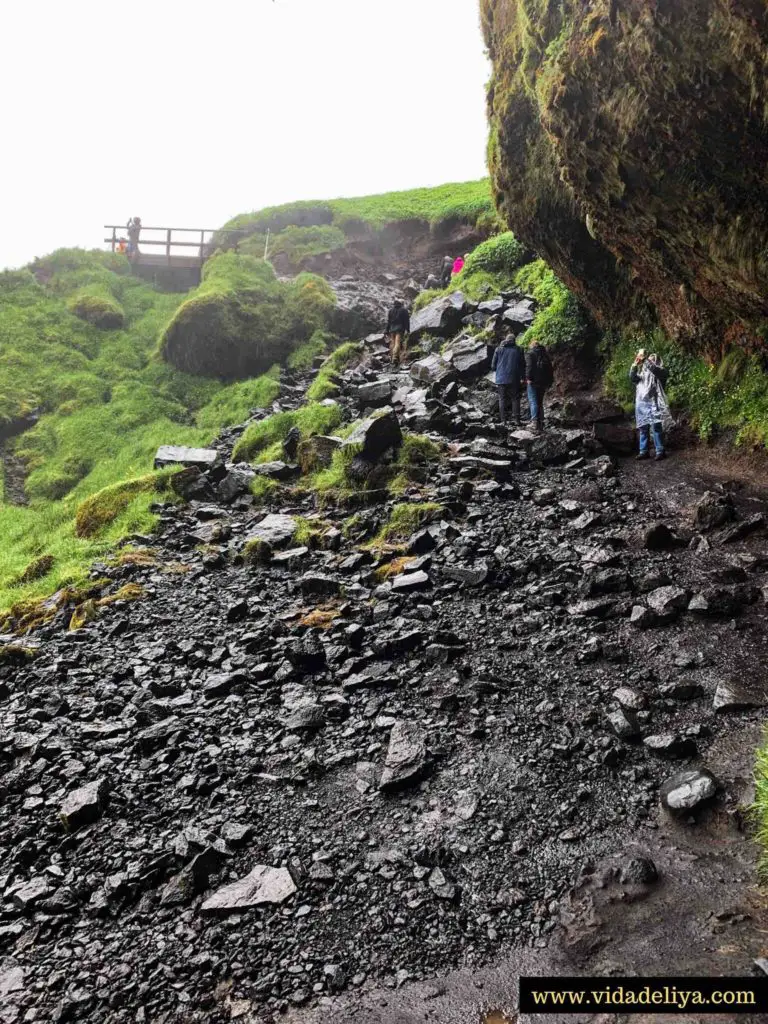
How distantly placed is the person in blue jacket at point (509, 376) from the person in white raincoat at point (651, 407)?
3.69m

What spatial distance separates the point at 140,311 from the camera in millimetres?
33812

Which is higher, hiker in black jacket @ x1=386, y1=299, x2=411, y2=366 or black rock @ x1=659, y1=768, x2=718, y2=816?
hiker in black jacket @ x1=386, y1=299, x2=411, y2=366

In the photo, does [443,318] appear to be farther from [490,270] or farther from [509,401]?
[509,401]

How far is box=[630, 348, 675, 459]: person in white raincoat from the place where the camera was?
14.0 m

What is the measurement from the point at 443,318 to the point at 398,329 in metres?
1.67

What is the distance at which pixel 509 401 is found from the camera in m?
18.1

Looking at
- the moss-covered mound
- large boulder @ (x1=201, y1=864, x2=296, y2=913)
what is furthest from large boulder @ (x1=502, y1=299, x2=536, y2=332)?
large boulder @ (x1=201, y1=864, x2=296, y2=913)

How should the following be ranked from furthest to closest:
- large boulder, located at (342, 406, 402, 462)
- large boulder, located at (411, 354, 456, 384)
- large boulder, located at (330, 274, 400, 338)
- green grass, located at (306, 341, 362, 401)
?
1. large boulder, located at (330, 274, 400, 338)
2. green grass, located at (306, 341, 362, 401)
3. large boulder, located at (411, 354, 456, 384)
4. large boulder, located at (342, 406, 402, 462)

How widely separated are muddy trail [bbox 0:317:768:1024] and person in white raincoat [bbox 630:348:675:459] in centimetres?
137

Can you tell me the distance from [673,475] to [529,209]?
8.95 meters

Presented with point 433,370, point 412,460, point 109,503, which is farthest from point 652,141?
point 109,503

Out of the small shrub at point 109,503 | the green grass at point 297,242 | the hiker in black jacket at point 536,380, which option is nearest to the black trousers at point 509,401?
the hiker in black jacket at point 536,380

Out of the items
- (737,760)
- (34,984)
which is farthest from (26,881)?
(737,760)

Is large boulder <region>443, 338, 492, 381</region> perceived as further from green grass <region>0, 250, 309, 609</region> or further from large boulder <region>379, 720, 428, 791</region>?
large boulder <region>379, 720, 428, 791</region>
